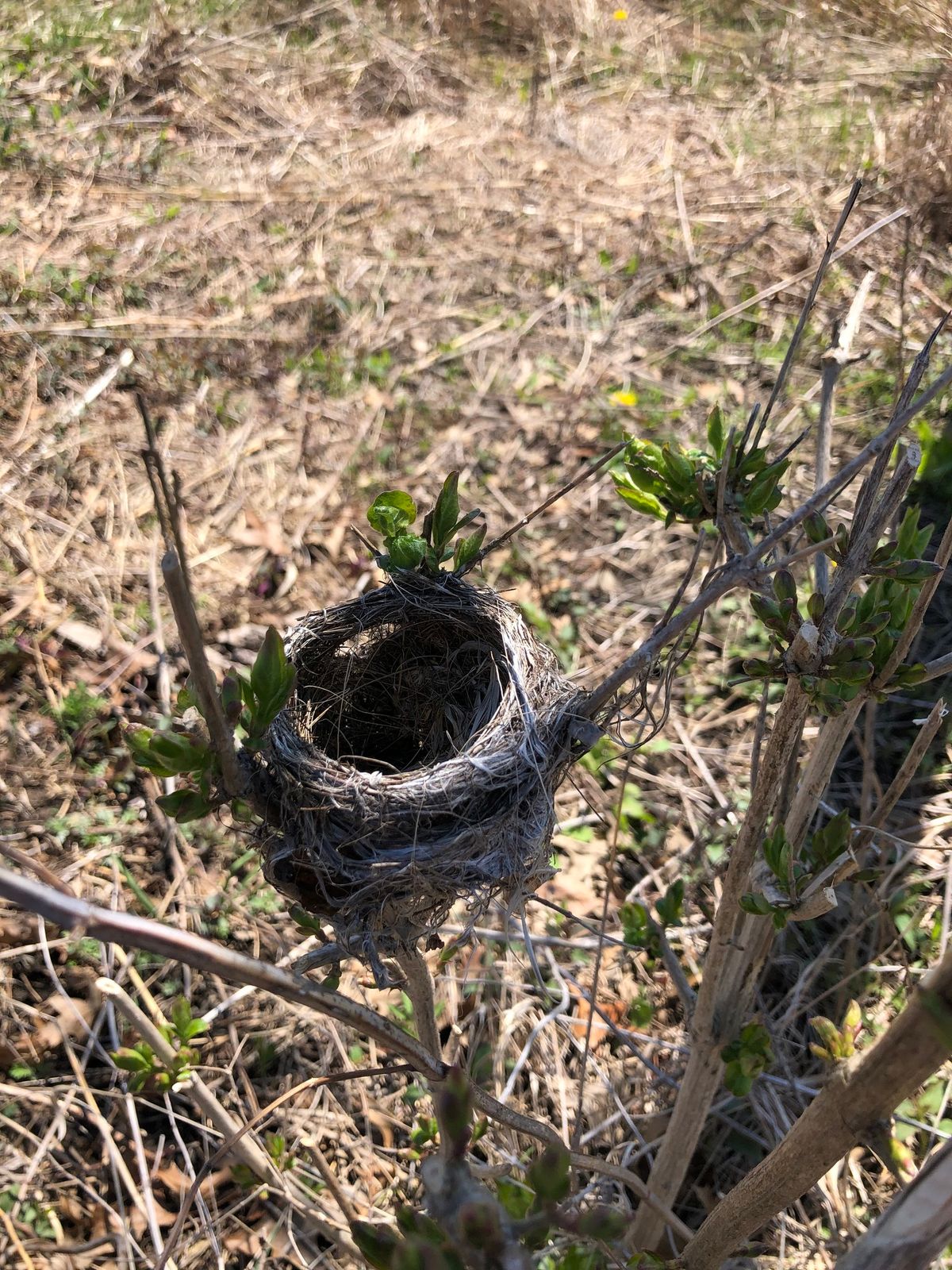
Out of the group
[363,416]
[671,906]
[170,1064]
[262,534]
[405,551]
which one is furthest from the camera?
[363,416]

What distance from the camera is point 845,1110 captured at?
2.86 feet

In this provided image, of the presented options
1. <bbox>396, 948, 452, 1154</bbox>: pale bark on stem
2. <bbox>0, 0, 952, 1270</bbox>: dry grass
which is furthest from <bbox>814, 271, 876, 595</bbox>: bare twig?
<bbox>396, 948, 452, 1154</bbox>: pale bark on stem

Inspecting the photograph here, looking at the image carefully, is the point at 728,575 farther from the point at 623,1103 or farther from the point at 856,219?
the point at 856,219

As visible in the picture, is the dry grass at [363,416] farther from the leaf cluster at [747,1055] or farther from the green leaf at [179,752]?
the green leaf at [179,752]

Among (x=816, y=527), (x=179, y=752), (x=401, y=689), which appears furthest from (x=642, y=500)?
(x=179, y=752)

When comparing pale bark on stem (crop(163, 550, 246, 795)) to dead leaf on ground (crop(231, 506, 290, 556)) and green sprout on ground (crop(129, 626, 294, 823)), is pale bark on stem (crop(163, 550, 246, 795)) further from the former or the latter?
dead leaf on ground (crop(231, 506, 290, 556))

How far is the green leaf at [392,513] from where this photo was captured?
1497 millimetres

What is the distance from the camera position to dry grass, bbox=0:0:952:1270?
236 cm

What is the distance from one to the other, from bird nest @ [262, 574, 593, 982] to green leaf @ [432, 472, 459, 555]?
0.12 meters

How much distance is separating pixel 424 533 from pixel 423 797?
1.33 feet

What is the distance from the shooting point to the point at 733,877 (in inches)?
58.4

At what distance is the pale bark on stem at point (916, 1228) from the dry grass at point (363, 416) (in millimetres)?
956

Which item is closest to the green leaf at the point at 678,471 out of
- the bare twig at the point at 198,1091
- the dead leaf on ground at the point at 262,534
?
the bare twig at the point at 198,1091

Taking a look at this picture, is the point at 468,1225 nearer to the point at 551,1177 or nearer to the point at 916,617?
the point at 551,1177
